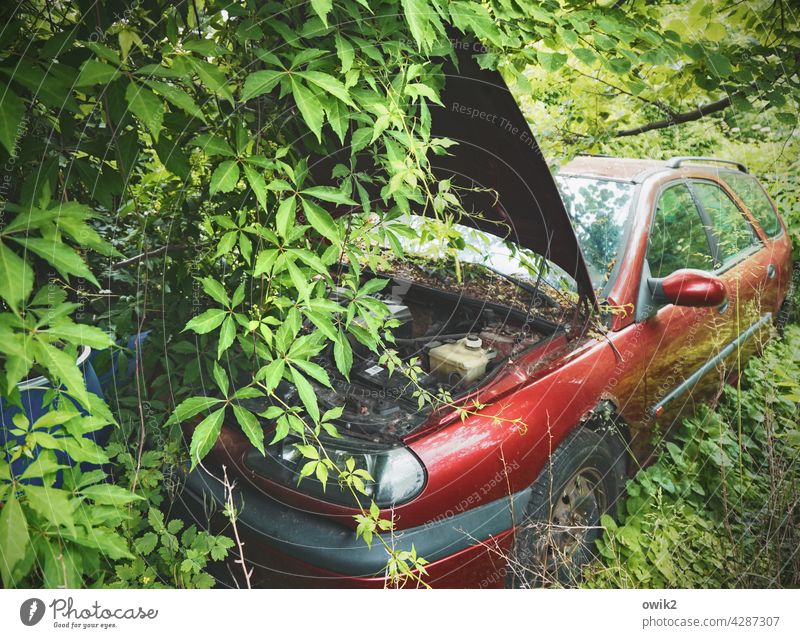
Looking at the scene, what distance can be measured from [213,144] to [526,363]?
3.49 ft

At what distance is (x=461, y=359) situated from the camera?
5.07 ft

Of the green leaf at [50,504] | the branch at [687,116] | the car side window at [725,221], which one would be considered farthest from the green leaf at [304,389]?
the car side window at [725,221]

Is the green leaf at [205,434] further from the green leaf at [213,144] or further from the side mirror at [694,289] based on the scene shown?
the side mirror at [694,289]

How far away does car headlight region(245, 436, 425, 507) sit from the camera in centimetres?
121

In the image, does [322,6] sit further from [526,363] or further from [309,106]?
[526,363]

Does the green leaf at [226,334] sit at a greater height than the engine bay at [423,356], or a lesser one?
greater

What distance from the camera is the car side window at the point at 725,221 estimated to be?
186cm

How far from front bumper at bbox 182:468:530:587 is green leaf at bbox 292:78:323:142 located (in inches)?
36.3

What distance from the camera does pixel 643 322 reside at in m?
1.66

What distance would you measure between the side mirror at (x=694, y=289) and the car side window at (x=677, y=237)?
126 mm

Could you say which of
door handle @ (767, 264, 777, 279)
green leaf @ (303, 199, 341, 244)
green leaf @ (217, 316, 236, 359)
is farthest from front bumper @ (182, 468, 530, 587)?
door handle @ (767, 264, 777, 279)

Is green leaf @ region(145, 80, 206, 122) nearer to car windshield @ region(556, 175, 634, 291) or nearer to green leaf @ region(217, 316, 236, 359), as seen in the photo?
green leaf @ region(217, 316, 236, 359)
